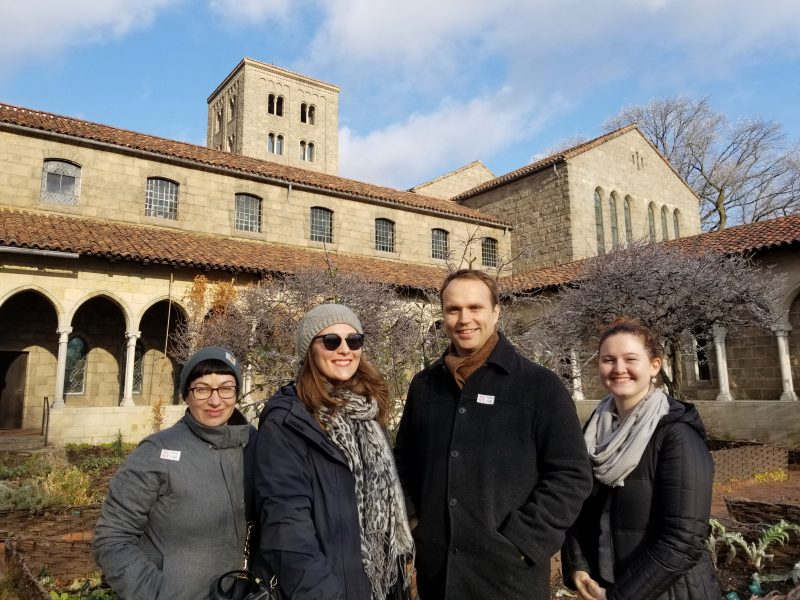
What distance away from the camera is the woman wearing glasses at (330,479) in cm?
181

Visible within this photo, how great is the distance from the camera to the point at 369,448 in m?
2.20

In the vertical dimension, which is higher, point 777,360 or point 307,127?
point 307,127

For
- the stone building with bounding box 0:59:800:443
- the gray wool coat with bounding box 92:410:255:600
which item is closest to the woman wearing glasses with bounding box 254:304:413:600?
the gray wool coat with bounding box 92:410:255:600

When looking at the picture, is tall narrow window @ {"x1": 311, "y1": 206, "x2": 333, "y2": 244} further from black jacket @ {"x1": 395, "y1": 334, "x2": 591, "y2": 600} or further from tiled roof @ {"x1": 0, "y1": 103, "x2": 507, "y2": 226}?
black jacket @ {"x1": 395, "y1": 334, "x2": 591, "y2": 600}

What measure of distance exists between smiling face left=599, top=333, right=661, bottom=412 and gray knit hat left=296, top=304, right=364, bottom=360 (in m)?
1.16

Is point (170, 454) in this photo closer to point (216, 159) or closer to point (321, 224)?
point (216, 159)

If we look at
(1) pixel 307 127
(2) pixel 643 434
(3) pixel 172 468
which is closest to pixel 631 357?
(2) pixel 643 434

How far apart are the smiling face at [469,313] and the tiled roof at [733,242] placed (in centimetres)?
1092

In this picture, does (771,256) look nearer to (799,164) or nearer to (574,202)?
(574,202)

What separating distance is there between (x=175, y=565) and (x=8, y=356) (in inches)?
611

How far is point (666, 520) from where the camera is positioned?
205 cm

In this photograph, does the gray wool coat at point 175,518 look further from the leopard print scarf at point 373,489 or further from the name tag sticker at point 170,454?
the leopard print scarf at point 373,489

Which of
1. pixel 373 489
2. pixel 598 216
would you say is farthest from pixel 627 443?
pixel 598 216

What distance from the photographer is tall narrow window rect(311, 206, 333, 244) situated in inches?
737
